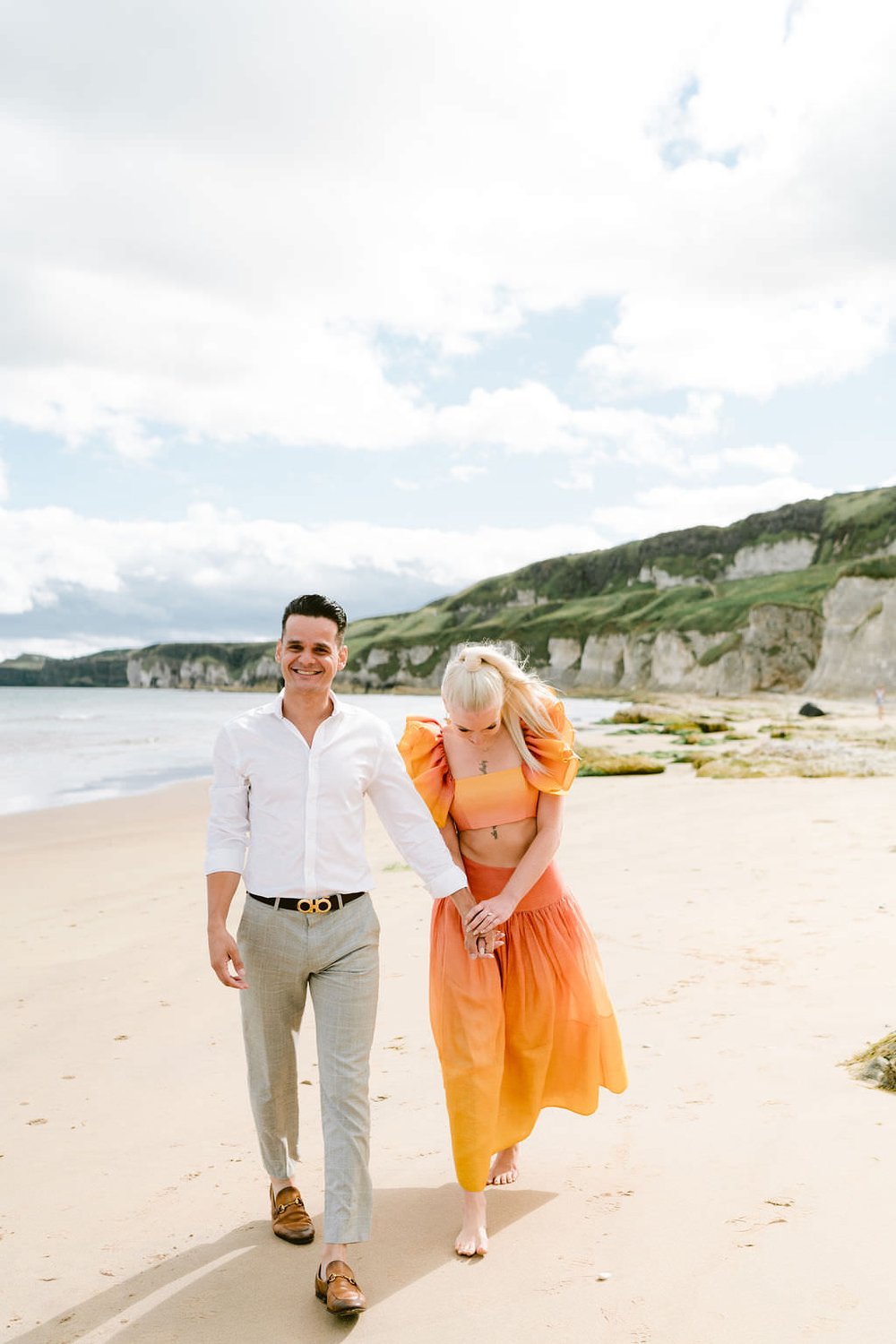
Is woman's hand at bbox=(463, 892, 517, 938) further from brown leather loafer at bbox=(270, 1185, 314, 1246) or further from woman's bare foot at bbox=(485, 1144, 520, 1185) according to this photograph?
brown leather loafer at bbox=(270, 1185, 314, 1246)

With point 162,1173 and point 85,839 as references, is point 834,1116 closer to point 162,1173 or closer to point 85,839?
point 162,1173

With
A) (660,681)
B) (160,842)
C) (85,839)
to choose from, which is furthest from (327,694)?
(660,681)

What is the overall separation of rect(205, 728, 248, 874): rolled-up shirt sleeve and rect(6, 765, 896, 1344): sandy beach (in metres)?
1.44

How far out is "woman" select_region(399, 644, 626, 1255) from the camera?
368 cm

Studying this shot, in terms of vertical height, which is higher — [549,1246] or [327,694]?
[327,694]

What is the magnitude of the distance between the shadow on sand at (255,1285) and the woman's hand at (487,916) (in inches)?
43.0

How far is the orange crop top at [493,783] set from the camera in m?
3.87

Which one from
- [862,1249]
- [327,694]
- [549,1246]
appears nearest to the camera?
[862,1249]

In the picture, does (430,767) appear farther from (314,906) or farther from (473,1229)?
(473,1229)

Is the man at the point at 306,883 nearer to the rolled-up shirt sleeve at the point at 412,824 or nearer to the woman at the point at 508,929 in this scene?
the rolled-up shirt sleeve at the point at 412,824

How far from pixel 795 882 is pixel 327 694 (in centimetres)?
637

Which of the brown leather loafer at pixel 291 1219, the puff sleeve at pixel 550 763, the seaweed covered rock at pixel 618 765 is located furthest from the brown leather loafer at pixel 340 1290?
the seaweed covered rock at pixel 618 765

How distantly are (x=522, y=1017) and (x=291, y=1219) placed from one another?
1.13m

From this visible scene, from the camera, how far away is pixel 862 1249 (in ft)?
10.1
